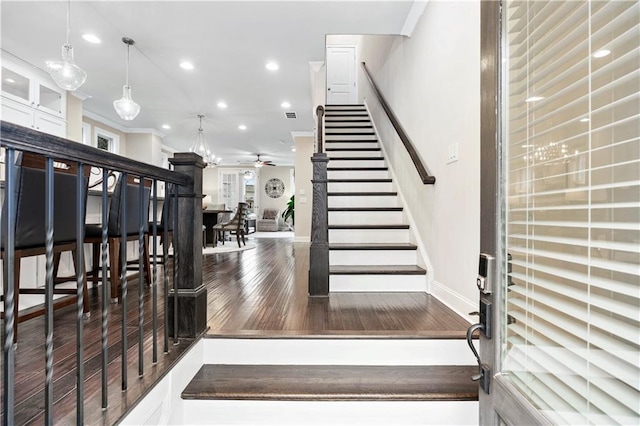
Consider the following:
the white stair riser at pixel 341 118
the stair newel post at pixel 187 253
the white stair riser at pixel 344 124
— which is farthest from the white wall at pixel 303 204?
the stair newel post at pixel 187 253

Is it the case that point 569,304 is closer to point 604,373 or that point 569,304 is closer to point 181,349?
point 604,373

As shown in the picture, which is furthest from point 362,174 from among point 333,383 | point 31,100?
point 31,100

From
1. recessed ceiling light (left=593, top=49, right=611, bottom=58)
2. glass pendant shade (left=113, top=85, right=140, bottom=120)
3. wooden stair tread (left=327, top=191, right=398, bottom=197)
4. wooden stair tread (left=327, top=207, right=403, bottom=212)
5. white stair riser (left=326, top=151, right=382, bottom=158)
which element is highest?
glass pendant shade (left=113, top=85, right=140, bottom=120)

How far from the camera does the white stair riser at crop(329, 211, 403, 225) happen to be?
11.2ft

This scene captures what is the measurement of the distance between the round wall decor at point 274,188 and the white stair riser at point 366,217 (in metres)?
10.9

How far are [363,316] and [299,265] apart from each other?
215 cm

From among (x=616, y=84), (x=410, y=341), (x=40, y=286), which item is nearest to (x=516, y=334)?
(x=616, y=84)

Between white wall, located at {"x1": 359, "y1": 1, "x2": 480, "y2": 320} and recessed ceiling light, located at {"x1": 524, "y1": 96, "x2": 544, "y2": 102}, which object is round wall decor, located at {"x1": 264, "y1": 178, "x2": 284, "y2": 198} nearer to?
white wall, located at {"x1": 359, "y1": 1, "x2": 480, "y2": 320}

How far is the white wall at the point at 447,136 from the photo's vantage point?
6.25 feet

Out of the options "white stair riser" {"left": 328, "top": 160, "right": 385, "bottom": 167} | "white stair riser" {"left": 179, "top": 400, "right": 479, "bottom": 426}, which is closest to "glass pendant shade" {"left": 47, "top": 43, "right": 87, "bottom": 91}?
"white stair riser" {"left": 328, "top": 160, "right": 385, "bottom": 167}

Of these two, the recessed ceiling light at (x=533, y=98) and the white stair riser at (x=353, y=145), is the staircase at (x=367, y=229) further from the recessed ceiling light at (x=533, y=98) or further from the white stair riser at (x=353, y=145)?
the recessed ceiling light at (x=533, y=98)

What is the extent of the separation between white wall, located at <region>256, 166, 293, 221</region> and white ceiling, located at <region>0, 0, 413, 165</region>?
7462 millimetres

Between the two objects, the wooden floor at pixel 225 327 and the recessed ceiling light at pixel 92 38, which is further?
the recessed ceiling light at pixel 92 38

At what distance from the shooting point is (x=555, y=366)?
77 centimetres
